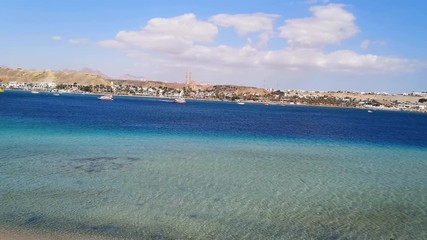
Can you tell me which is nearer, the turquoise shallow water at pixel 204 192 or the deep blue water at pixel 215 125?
the turquoise shallow water at pixel 204 192

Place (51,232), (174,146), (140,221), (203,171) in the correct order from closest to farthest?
(51,232)
(140,221)
(203,171)
(174,146)

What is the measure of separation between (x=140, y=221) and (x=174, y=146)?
64.0 ft

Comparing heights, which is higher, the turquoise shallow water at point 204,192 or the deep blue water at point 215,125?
the turquoise shallow water at point 204,192

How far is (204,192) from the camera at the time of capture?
1825 centimetres

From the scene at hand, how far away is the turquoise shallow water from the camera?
44.9ft

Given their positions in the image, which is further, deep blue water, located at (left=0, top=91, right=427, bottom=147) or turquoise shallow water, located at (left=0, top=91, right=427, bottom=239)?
deep blue water, located at (left=0, top=91, right=427, bottom=147)

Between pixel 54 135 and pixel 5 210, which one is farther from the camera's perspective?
pixel 54 135

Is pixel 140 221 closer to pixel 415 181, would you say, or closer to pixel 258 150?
pixel 415 181

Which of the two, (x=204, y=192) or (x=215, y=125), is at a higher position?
(x=204, y=192)

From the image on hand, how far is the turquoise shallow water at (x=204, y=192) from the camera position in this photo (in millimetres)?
13672

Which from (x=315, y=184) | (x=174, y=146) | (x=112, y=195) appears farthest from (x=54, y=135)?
(x=315, y=184)

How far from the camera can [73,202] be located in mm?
15586

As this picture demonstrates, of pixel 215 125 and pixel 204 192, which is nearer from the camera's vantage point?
pixel 204 192

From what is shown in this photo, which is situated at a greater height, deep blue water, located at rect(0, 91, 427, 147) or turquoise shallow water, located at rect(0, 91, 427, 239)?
turquoise shallow water, located at rect(0, 91, 427, 239)
